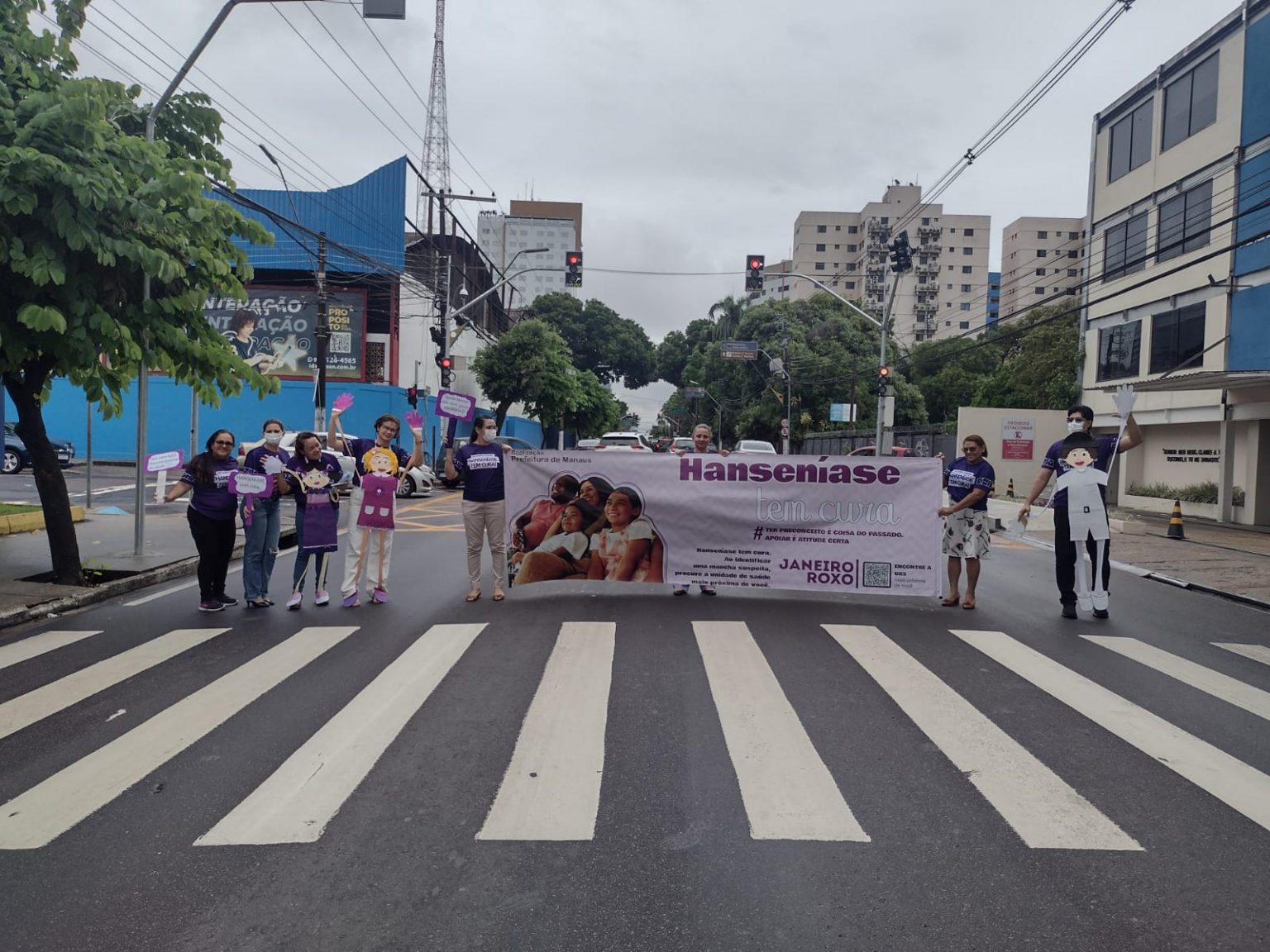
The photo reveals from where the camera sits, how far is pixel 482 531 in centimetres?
895

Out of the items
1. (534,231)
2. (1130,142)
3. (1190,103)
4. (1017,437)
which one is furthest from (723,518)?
(534,231)

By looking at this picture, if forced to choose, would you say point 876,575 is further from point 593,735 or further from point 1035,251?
point 1035,251

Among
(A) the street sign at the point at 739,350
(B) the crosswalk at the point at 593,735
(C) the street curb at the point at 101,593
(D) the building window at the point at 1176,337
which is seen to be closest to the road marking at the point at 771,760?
(B) the crosswalk at the point at 593,735

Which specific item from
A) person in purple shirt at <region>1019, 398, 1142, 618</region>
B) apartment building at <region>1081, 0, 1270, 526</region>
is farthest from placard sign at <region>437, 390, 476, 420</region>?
apartment building at <region>1081, 0, 1270, 526</region>

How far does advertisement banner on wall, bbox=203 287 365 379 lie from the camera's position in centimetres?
3662

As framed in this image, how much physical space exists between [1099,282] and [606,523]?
27.3 m

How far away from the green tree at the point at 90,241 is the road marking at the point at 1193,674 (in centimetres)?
838

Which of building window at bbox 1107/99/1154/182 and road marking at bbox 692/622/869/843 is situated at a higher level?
building window at bbox 1107/99/1154/182

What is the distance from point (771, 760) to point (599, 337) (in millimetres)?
76605

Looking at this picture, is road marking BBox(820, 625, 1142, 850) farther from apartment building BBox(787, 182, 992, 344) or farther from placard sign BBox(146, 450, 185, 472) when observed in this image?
apartment building BBox(787, 182, 992, 344)

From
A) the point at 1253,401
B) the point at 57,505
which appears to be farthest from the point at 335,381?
the point at 1253,401

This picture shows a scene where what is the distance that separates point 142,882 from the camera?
3418mm

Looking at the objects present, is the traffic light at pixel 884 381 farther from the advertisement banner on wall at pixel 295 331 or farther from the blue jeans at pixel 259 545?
the blue jeans at pixel 259 545

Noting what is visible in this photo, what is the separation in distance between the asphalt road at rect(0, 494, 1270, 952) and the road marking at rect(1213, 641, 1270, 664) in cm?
18
